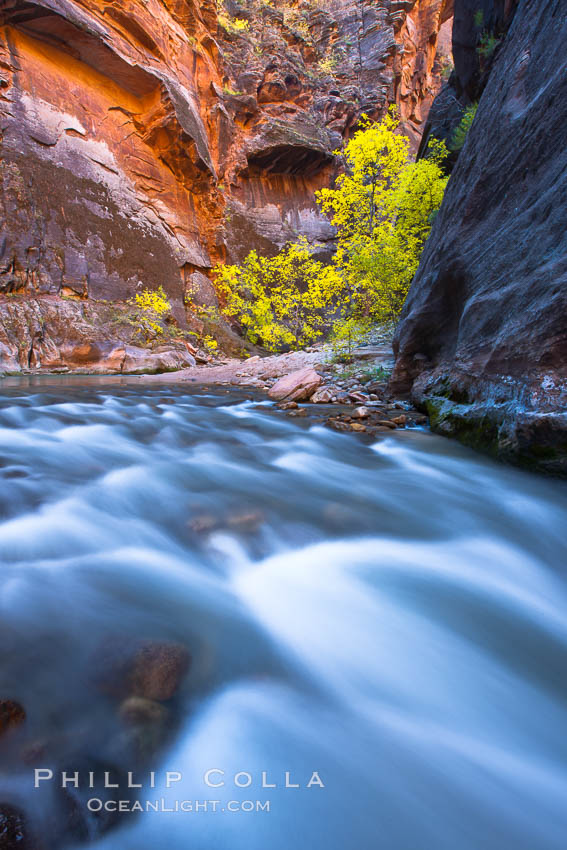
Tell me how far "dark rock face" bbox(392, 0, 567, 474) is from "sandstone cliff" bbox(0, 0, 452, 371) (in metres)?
9.06

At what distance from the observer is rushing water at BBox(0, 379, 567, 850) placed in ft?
2.40

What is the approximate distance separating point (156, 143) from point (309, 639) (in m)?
19.2

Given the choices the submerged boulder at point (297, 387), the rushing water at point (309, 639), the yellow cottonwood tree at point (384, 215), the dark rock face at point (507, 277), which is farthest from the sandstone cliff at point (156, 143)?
the rushing water at point (309, 639)

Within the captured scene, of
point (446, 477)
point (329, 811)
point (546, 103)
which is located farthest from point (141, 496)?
point (546, 103)

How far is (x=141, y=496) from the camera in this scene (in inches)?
80.5

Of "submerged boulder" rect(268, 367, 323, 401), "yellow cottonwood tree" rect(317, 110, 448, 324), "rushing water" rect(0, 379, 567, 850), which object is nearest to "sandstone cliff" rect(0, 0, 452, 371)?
"yellow cottonwood tree" rect(317, 110, 448, 324)

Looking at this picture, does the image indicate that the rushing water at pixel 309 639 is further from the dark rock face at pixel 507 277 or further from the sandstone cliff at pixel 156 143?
the sandstone cliff at pixel 156 143

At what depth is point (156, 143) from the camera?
15.3m

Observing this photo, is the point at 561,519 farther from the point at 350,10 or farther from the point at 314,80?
the point at 350,10

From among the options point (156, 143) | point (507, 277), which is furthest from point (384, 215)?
point (156, 143)

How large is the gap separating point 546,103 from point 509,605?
12.7 ft

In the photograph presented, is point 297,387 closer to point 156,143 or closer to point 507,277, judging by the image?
point 507,277

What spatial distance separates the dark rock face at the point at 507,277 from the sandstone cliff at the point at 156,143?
9059 millimetres

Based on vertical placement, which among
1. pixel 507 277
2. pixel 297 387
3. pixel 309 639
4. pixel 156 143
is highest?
pixel 156 143
